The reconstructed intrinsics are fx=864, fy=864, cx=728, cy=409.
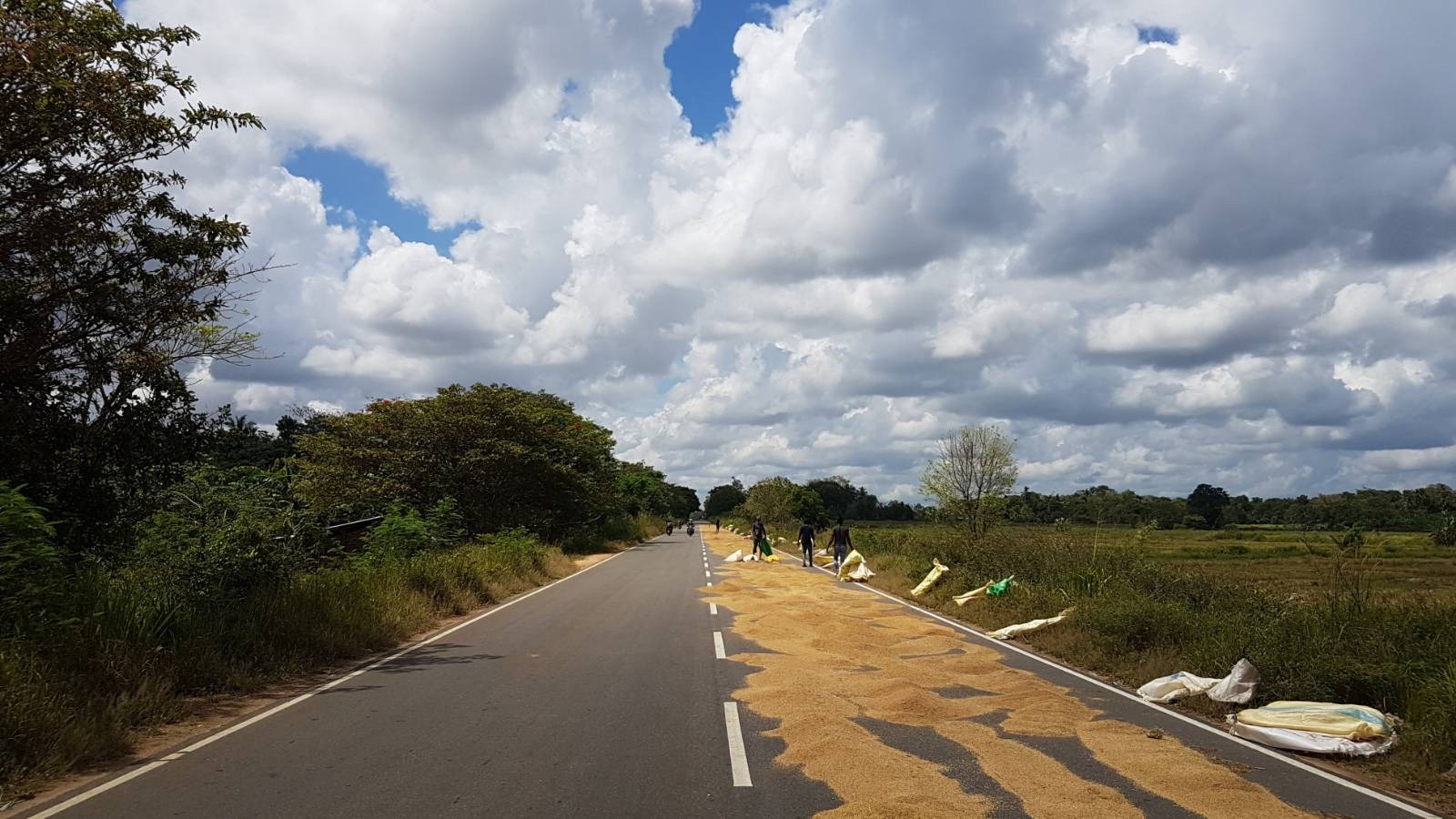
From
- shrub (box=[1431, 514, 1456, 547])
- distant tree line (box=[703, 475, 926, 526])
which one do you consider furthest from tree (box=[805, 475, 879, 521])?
shrub (box=[1431, 514, 1456, 547])

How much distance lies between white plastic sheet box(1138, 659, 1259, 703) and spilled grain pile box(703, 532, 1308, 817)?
3.22 feet

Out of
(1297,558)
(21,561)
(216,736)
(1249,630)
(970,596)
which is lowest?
(1297,558)

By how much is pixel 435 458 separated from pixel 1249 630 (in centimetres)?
3274

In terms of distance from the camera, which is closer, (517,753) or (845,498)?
(517,753)

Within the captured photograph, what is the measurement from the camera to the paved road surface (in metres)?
5.39

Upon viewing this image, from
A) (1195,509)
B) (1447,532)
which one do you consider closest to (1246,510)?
(1195,509)

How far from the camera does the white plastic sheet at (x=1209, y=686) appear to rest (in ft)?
28.4

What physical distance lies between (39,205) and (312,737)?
6756 mm

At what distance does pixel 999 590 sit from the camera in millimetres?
17391

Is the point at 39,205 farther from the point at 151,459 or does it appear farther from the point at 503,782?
the point at 503,782

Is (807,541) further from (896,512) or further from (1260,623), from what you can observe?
(896,512)

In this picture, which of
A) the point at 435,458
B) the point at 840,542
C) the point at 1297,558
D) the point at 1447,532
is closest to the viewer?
the point at 840,542

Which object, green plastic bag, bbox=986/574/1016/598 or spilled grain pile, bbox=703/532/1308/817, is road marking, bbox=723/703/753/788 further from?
green plastic bag, bbox=986/574/1016/598

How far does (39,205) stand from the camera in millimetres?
9375
